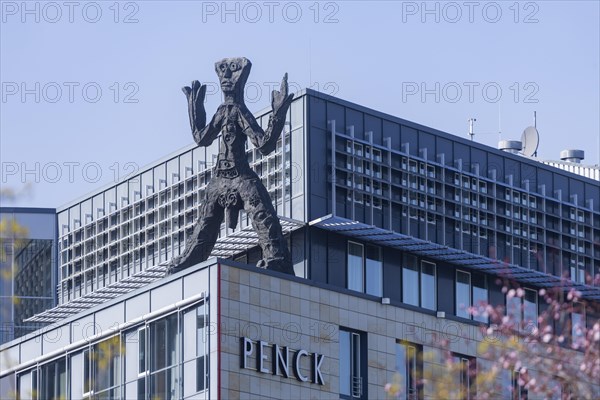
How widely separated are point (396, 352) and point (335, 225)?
237 inches

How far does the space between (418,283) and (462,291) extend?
89.9 inches

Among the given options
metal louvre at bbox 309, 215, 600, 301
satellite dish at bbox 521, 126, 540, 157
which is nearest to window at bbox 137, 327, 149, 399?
metal louvre at bbox 309, 215, 600, 301

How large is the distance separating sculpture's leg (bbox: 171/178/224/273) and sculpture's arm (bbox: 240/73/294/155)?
2452 millimetres

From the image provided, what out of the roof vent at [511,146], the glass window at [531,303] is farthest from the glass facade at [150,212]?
the roof vent at [511,146]

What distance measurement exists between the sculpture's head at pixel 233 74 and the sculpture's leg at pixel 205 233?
2.97m

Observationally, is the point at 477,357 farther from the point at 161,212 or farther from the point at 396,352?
the point at 161,212

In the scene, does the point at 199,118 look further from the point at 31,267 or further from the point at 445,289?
the point at 31,267

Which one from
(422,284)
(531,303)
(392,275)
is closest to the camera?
(392,275)

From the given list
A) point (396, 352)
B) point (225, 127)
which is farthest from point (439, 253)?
point (225, 127)

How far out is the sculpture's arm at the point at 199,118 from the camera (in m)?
61.0

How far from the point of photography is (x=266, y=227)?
60.0 metres

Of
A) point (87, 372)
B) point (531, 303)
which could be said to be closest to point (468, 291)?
point (531, 303)

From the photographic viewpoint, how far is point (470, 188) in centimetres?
7156

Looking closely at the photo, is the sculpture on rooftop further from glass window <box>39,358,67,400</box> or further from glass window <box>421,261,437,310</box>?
glass window <box>421,261,437,310</box>
